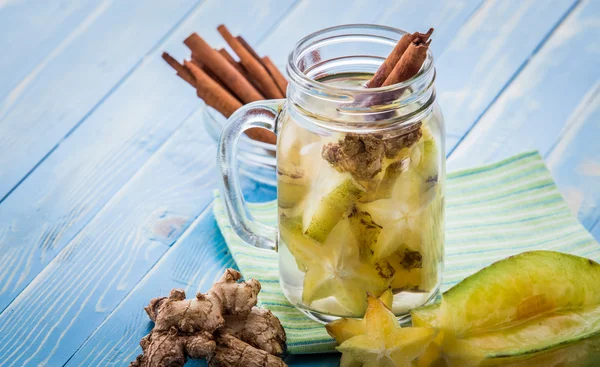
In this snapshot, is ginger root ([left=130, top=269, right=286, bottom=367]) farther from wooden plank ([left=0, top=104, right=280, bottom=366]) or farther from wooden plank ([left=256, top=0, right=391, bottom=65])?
wooden plank ([left=256, top=0, right=391, bottom=65])

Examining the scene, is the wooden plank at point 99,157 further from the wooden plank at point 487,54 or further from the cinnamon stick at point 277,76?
the wooden plank at point 487,54

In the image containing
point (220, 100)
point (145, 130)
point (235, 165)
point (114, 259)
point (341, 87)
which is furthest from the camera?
point (145, 130)

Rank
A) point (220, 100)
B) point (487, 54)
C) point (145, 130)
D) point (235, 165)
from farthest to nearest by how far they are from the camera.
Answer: point (487, 54) → point (145, 130) → point (220, 100) → point (235, 165)

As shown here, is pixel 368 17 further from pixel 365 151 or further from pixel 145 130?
pixel 365 151

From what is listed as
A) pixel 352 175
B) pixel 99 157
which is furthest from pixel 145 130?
pixel 352 175

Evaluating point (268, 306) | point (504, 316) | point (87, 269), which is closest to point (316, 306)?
point (268, 306)

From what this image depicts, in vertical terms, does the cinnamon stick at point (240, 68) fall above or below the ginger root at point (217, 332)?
above

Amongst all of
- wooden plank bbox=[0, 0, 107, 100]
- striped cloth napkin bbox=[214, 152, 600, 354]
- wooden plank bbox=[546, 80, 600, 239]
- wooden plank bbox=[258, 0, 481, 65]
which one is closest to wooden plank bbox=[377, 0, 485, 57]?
wooden plank bbox=[258, 0, 481, 65]

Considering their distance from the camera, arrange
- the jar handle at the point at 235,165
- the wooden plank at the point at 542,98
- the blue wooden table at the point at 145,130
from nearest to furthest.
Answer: the jar handle at the point at 235,165 → the blue wooden table at the point at 145,130 → the wooden plank at the point at 542,98

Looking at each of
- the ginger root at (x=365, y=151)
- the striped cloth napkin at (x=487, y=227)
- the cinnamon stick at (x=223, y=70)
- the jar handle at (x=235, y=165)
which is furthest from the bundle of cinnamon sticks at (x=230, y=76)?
the ginger root at (x=365, y=151)
